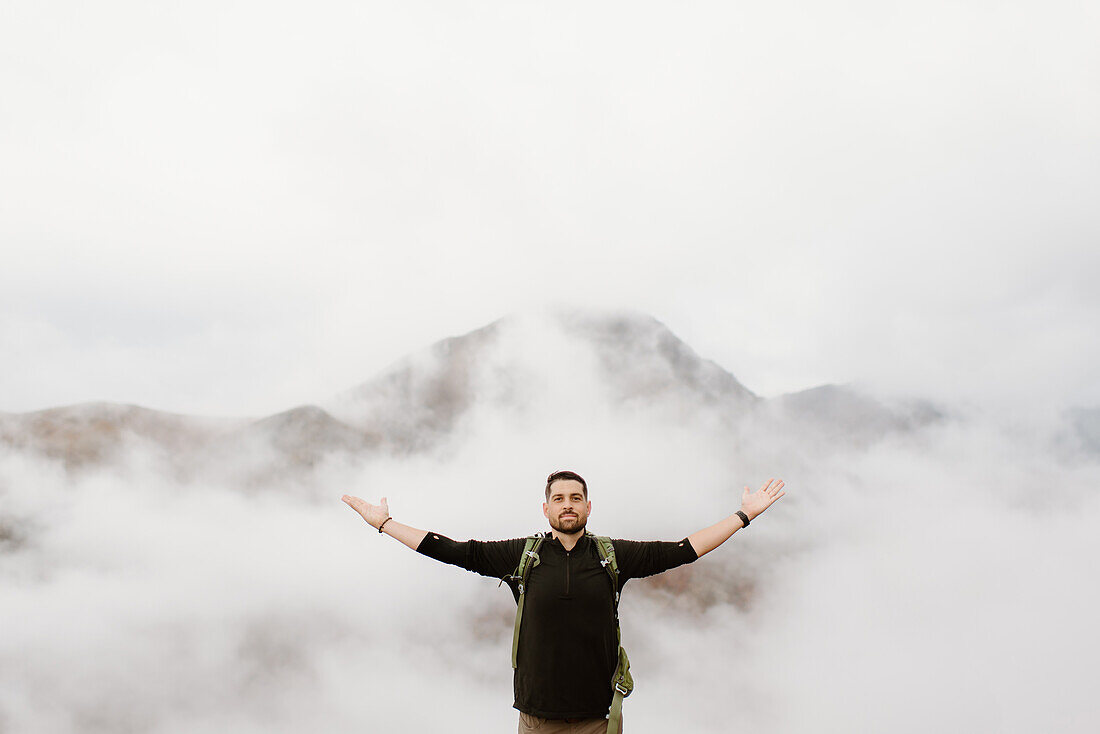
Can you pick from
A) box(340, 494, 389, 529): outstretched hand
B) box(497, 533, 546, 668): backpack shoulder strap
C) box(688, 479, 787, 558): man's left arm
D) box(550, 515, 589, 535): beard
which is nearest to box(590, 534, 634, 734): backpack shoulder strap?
A: box(550, 515, 589, 535): beard

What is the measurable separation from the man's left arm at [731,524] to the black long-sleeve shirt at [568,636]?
132 millimetres

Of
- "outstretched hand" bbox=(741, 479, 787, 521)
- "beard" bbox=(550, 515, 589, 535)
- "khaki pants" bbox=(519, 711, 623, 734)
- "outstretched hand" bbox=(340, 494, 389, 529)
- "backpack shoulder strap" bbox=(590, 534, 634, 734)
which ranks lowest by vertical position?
"khaki pants" bbox=(519, 711, 623, 734)

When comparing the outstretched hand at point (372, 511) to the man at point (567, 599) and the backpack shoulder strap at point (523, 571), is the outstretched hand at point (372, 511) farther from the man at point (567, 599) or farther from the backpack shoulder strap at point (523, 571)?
the backpack shoulder strap at point (523, 571)

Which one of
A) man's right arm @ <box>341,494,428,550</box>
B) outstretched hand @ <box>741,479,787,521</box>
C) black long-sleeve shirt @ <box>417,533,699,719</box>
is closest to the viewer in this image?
black long-sleeve shirt @ <box>417,533,699,719</box>

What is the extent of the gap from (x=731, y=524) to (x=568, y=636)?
1500mm

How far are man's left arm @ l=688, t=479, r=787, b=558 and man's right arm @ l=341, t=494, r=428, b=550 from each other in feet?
6.72

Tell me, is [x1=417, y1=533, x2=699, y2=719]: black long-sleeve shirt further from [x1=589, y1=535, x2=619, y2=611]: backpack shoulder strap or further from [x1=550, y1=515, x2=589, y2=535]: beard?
[x1=550, y1=515, x2=589, y2=535]: beard

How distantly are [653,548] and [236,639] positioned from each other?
61385 mm

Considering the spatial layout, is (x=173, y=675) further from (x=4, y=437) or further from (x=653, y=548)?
(x=653, y=548)

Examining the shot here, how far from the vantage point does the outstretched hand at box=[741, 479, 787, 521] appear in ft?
17.9

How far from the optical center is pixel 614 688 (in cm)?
495

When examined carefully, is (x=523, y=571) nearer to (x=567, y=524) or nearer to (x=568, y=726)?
(x=567, y=524)

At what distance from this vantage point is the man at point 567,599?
4.81m

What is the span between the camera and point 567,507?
5.08 m
